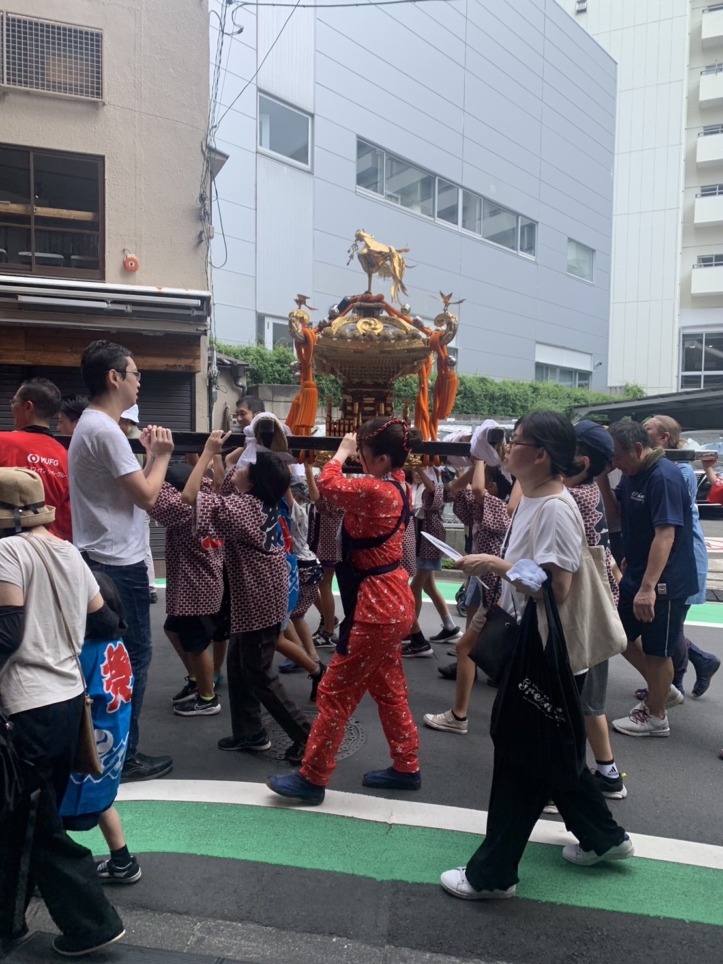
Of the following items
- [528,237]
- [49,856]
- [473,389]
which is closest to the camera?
[49,856]

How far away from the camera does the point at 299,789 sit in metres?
3.50

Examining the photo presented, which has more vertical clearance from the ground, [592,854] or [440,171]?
[440,171]

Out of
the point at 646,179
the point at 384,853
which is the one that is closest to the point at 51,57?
the point at 384,853

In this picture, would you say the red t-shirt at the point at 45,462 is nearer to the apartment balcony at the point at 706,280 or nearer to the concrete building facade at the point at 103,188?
the concrete building facade at the point at 103,188

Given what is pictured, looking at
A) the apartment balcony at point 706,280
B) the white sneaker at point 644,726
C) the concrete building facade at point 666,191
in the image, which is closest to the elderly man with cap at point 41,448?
the white sneaker at point 644,726

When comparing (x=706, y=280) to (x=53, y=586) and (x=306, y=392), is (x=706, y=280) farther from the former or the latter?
(x=53, y=586)

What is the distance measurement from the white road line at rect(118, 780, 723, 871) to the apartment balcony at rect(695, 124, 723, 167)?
38.7m

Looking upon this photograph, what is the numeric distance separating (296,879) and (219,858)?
35 cm

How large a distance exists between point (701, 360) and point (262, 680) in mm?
36588

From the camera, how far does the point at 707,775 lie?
4.06m

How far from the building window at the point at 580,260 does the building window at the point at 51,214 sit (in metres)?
24.4

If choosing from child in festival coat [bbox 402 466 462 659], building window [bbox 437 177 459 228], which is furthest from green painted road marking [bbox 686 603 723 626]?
building window [bbox 437 177 459 228]

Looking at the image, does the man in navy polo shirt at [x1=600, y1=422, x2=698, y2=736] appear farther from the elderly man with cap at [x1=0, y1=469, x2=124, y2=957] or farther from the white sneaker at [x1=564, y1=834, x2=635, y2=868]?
the elderly man with cap at [x1=0, y1=469, x2=124, y2=957]

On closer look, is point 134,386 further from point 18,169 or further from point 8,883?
point 18,169
